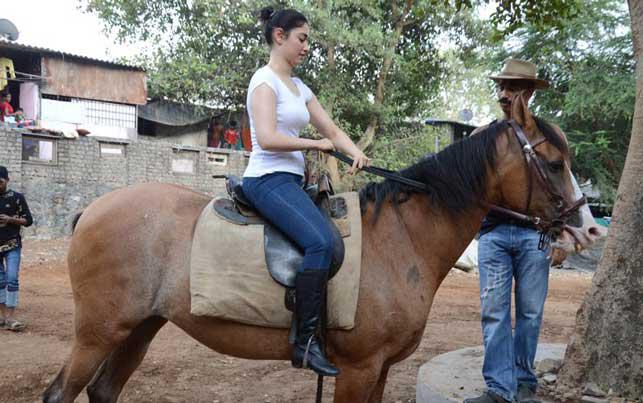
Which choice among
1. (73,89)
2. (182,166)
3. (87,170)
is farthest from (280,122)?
(73,89)

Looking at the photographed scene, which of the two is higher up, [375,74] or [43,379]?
[375,74]

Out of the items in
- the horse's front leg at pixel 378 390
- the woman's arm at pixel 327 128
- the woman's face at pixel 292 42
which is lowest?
the horse's front leg at pixel 378 390

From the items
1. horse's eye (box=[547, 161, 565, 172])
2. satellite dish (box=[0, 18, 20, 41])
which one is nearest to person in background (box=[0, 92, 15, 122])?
satellite dish (box=[0, 18, 20, 41])

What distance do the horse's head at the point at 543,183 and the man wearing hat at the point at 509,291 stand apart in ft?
1.47

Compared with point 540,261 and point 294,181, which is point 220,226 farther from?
point 540,261

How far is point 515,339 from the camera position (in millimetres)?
3557

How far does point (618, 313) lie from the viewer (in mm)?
3770

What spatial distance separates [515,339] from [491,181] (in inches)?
51.0

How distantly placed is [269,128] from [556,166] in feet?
5.14

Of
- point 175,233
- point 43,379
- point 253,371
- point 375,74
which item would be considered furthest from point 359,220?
point 375,74

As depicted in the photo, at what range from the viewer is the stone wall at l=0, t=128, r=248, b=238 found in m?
14.8

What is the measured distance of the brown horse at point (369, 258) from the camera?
9.04ft

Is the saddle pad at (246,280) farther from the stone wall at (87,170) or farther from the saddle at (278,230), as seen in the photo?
the stone wall at (87,170)

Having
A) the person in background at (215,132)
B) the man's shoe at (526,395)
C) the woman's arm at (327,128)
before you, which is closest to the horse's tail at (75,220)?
the woman's arm at (327,128)
